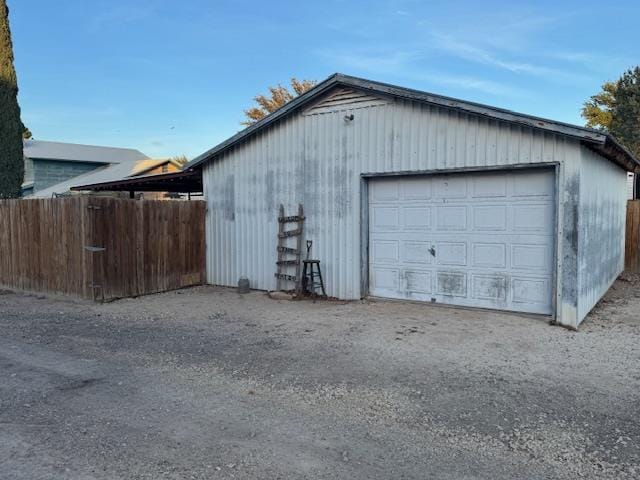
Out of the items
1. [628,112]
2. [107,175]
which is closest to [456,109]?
[107,175]

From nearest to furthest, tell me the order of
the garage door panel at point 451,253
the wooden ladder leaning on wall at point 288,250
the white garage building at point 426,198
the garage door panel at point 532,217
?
1. the white garage building at point 426,198
2. the garage door panel at point 532,217
3. the garage door panel at point 451,253
4. the wooden ladder leaning on wall at point 288,250

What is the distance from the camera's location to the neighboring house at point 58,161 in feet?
102

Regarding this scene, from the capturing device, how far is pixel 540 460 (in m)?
3.50

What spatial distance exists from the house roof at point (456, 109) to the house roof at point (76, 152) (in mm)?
24094

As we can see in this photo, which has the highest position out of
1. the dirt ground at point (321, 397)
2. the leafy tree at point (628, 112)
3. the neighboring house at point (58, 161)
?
the leafy tree at point (628, 112)

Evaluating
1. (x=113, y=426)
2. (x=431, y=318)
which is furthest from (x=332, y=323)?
(x=113, y=426)

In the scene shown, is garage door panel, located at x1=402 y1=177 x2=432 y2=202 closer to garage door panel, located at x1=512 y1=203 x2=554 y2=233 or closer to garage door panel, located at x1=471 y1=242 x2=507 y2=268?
garage door panel, located at x1=471 y1=242 x2=507 y2=268

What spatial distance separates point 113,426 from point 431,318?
209 inches

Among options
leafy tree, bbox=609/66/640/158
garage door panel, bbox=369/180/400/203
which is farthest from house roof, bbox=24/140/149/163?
leafy tree, bbox=609/66/640/158

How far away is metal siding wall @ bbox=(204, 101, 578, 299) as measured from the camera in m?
8.20

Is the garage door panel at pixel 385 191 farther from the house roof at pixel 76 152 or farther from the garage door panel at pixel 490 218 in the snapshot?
the house roof at pixel 76 152

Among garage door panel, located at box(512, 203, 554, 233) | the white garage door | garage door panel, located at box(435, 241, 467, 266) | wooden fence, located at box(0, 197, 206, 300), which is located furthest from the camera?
wooden fence, located at box(0, 197, 206, 300)

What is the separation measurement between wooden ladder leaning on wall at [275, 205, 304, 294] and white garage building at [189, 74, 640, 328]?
8.5 inches

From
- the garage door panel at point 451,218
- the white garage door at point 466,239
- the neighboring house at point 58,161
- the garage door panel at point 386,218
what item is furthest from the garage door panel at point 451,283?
the neighboring house at point 58,161
